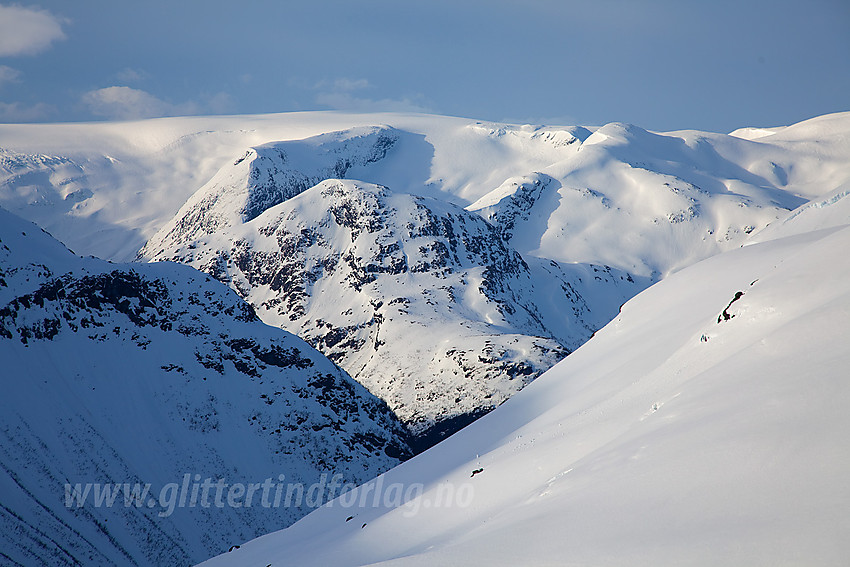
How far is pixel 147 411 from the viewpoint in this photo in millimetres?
101688

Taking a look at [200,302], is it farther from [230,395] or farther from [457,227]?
[457,227]

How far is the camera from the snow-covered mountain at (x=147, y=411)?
8388 centimetres

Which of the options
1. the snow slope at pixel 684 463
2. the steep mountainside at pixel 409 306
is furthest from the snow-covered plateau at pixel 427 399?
the steep mountainside at pixel 409 306

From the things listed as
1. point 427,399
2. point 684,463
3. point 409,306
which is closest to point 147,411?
point 427,399

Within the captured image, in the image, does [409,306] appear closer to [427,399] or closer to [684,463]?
[427,399]

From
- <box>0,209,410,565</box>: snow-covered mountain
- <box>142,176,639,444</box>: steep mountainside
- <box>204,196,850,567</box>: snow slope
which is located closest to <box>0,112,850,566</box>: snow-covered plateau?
<box>204,196,850,567</box>: snow slope

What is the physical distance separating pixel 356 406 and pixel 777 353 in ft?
351

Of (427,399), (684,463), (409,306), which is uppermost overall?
(684,463)

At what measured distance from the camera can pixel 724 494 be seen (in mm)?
14367

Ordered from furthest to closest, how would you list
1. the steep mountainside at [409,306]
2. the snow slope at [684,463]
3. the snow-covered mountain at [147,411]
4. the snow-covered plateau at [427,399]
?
the steep mountainside at [409,306], the snow-covered mountain at [147,411], the snow-covered plateau at [427,399], the snow slope at [684,463]

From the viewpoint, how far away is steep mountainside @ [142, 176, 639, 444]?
139 meters

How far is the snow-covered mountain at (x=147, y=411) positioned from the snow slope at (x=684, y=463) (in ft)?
181

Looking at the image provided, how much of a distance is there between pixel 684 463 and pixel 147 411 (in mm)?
100665

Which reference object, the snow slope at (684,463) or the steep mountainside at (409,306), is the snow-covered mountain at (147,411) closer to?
the steep mountainside at (409,306)
